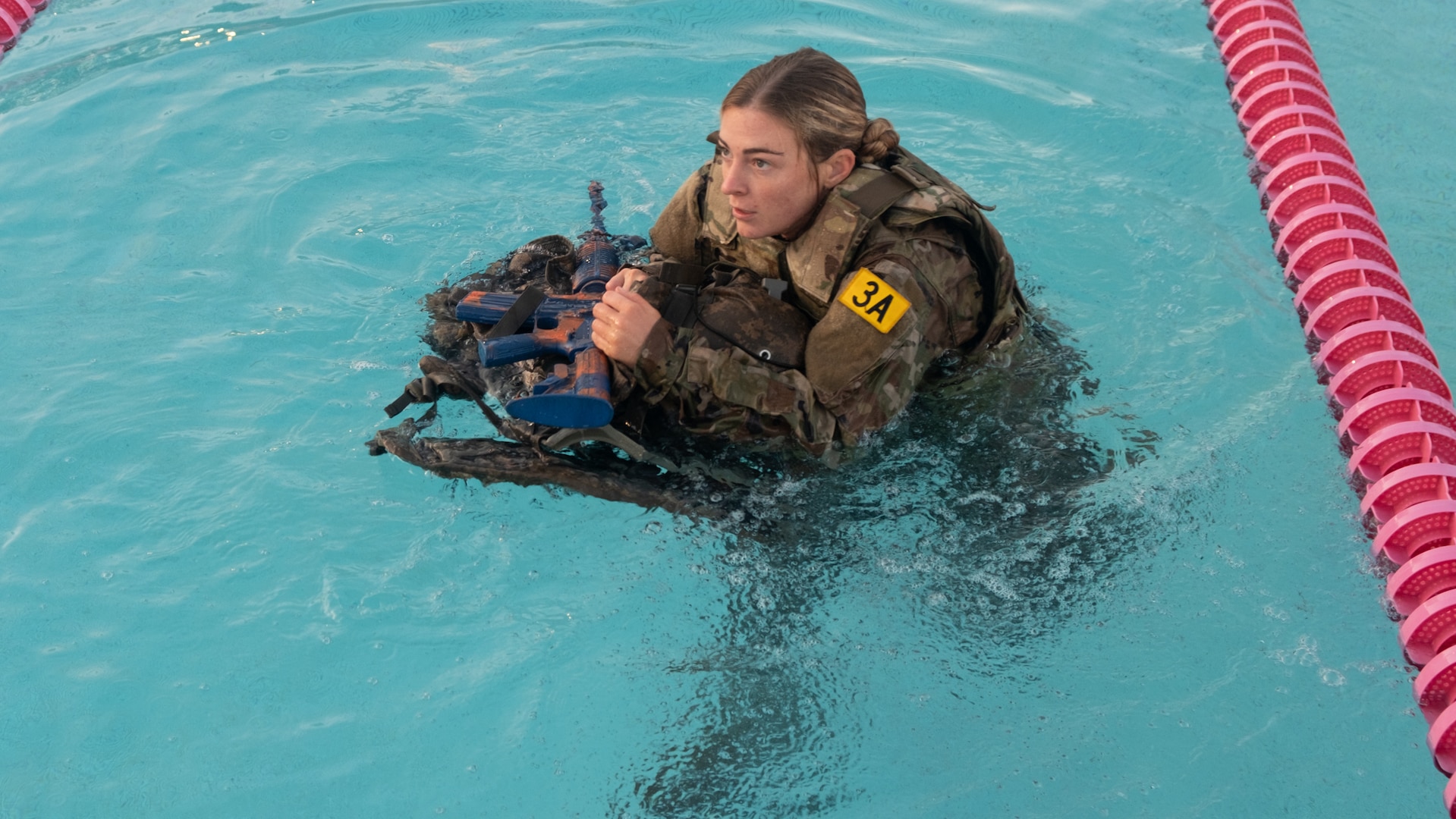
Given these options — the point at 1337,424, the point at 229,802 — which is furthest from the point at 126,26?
the point at 1337,424

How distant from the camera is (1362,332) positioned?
177 inches

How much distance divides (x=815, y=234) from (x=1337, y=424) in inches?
93.6

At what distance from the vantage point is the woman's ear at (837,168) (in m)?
3.51

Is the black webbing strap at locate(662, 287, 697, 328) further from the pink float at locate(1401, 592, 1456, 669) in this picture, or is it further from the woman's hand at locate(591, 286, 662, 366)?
the pink float at locate(1401, 592, 1456, 669)

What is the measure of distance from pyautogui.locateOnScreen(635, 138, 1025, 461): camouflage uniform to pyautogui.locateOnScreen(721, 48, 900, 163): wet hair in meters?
0.12

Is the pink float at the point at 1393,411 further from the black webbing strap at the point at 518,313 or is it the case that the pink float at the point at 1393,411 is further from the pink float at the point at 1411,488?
the black webbing strap at the point at 518,313

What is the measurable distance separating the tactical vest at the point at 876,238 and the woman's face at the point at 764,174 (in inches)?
3.4

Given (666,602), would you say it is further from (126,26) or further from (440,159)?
(126,26)

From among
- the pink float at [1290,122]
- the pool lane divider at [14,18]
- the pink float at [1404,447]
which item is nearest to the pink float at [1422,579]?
the pink float at [1404,447]

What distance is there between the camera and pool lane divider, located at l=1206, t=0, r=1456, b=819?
11.8 feet

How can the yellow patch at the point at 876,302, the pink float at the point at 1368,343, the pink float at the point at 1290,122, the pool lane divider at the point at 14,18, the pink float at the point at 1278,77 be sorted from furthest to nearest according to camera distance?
1. the pool lane divider at the point at 14,18
2. the pink float at the point at 1278,77
3. the pink float at the point at 1290,122
4. the pink float at the point at 1368,343
5. the yellow patch at the point at 876,302

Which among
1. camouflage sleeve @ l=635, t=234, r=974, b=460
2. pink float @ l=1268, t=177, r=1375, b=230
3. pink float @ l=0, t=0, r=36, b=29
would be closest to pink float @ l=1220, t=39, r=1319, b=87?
pink float @ l=1268, t=177, r=1375, b=230

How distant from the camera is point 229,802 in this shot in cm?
332

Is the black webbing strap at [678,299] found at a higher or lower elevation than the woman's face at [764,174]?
lower
